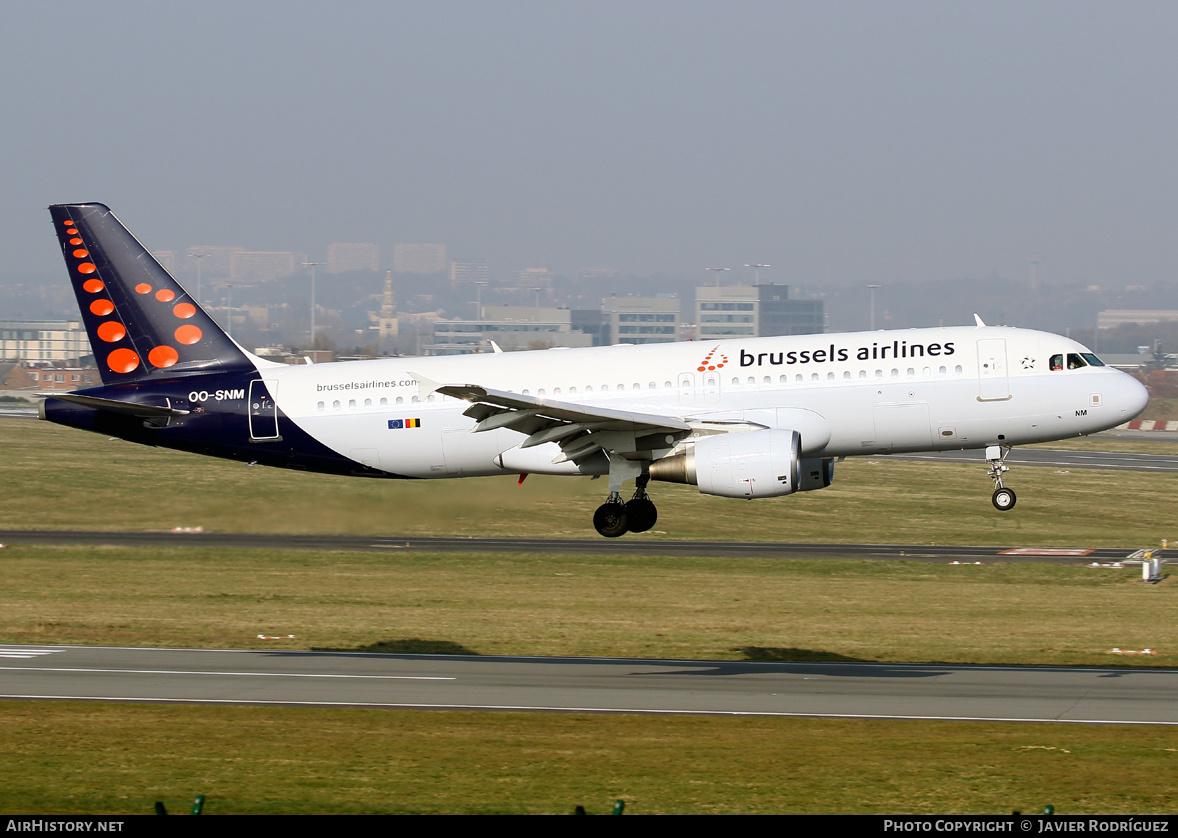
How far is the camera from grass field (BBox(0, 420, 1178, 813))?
2312 centimetres

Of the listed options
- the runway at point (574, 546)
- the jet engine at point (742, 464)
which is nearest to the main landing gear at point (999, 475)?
the jet engine at point (742, 464)

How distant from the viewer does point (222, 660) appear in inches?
1463

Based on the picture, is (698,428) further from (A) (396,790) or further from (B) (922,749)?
(A) (396,790)

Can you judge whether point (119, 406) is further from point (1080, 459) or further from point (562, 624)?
point (1080, 459)

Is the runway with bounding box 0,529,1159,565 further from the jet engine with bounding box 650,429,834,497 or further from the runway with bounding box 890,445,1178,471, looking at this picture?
the runway with bounding box 890,445,1178,471

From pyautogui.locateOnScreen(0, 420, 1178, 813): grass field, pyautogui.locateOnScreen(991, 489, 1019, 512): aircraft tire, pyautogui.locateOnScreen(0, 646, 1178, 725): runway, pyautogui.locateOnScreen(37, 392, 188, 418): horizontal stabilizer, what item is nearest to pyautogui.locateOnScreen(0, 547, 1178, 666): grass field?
pyautogui.locateOnScreen(0, 420, 1178, 813): grass field

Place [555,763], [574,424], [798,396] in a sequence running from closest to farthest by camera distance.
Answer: [555,763] → [574,424] → [798,396]

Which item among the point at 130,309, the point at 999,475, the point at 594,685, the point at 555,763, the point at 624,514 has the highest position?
the point at 130,309

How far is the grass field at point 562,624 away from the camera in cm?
2312

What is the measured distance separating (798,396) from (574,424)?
595 centimetres

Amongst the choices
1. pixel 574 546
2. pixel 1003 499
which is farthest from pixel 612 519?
pixel 574 546

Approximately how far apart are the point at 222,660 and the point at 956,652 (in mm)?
21480

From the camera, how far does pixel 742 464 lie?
32.4m

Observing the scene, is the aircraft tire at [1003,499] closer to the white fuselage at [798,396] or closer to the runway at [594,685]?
the white fuselage at [798,396]
